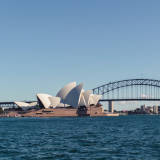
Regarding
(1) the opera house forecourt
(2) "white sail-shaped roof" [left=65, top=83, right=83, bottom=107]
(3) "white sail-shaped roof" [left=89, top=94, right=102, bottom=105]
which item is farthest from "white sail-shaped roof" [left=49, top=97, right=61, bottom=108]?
(3) "white sail-shaped roof" [left=89, top=94, right=102, bottom=105]

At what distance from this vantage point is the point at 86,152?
88.9 ft

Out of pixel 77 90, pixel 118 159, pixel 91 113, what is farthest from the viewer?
pixel 91 113

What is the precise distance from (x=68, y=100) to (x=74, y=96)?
17.2 ft

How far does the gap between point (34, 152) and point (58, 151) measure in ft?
6.58

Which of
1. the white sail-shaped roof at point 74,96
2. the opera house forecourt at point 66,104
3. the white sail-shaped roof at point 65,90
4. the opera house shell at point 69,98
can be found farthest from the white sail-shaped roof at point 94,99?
the white sail-shaped roof at point 65,90

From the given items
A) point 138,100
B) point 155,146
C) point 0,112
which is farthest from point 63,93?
point 155,146

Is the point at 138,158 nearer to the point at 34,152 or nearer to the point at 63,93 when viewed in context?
the point at 34,152

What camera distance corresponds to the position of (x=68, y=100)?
15550cm

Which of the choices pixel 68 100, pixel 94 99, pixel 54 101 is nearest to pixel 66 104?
pixel 54 101

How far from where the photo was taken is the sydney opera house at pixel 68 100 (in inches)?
5876

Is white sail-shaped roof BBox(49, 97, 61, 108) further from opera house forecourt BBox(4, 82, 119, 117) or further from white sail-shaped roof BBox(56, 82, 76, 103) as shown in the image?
→ white sail-shaped roof BBox(56, 82, 76, 103)

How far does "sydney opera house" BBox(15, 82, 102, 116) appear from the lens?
490 feet

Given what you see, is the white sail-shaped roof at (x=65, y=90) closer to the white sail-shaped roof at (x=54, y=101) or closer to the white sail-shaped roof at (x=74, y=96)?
the white sail-shaped roof at (x=74, y=96)

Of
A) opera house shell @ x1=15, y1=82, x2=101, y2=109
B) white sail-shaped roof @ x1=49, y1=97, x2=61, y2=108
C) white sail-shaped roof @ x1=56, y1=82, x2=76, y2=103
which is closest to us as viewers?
white sail-shaped roof @ x1=56, y1=82, x2=76, y2=103
